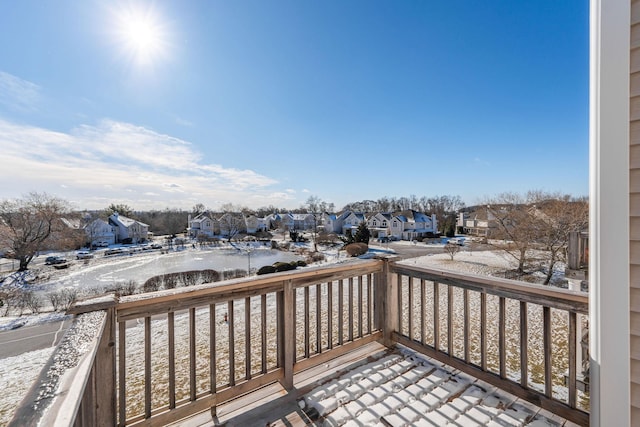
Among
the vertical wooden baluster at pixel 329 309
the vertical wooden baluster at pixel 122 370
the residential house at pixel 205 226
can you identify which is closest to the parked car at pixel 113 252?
the residential house at pixel 205 226

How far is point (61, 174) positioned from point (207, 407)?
11.9 meters

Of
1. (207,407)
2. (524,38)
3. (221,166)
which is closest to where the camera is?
(207,407)

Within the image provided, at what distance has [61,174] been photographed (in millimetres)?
→ 9625

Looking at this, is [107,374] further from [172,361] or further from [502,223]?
[502,223]

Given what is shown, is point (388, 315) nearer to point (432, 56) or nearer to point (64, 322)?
point (64, 322)

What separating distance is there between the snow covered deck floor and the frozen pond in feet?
44.4

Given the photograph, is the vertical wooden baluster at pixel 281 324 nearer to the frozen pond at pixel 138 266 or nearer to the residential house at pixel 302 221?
the frozen pond at pixel 138 266

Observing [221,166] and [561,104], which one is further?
[221,166]

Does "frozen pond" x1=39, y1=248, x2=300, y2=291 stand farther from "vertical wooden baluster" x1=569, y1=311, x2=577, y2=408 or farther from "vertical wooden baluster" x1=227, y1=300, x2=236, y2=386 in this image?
"vertical wooden baluster" x1=569, y1=311, x2=577, y2=408

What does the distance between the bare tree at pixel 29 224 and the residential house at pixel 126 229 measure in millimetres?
10690

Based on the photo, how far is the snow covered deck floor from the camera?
1.75m

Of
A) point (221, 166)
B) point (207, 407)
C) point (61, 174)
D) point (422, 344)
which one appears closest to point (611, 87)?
point (422, 344)

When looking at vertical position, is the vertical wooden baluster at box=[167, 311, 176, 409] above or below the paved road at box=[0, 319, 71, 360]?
below

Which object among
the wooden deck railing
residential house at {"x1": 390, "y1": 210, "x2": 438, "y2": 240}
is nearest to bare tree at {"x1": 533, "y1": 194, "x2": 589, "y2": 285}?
the wooden deck railing
